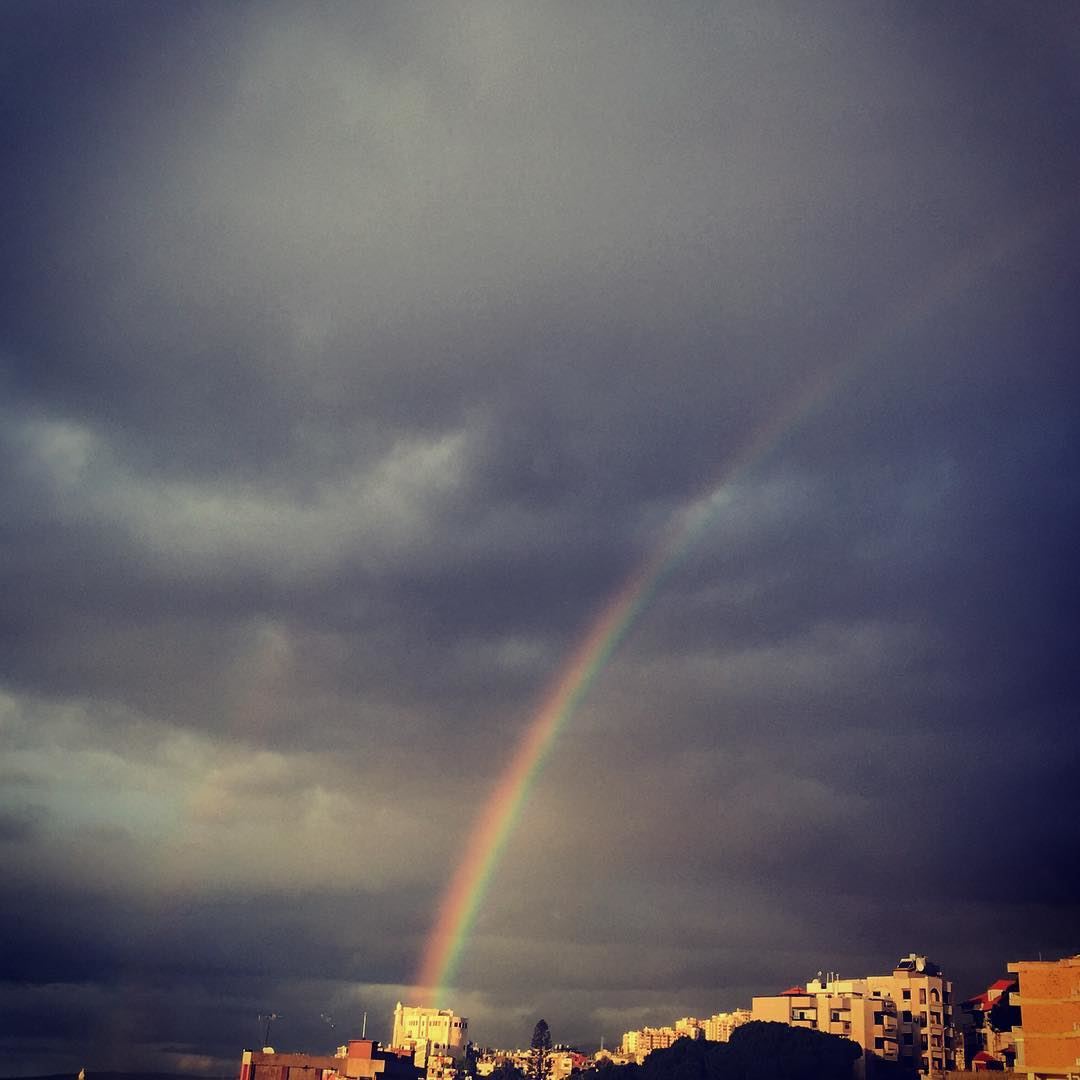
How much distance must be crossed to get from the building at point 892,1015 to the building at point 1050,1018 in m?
60.6

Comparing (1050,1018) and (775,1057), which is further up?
(1050,1018)

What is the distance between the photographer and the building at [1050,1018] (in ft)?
374

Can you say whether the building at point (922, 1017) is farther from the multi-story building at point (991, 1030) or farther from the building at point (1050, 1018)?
the building at point (1050, 1018)

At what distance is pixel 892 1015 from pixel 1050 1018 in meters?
68.8

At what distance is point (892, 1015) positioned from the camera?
180 metres

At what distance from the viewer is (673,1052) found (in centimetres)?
19312

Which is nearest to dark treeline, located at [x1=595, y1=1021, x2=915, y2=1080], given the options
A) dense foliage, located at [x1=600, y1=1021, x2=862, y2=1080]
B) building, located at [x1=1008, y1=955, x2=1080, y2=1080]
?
dense foliage, located at [x1=600, y1=1021, x2=862, y2=1080]

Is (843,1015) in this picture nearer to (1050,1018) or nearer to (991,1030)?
(991,1030)

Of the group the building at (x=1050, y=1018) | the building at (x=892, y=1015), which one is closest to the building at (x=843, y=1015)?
the building at (x=892, y=1015)

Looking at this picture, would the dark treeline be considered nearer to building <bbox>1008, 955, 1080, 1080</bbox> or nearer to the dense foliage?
the dense foliage

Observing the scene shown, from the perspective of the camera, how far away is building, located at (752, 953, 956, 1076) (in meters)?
177

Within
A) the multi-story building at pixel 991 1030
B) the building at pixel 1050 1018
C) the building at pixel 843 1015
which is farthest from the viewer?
the building at pixel 843 1015

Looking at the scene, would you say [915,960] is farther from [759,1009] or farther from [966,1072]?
[966,1072]

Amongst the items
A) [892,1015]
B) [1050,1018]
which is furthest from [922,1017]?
[1050,1018]
